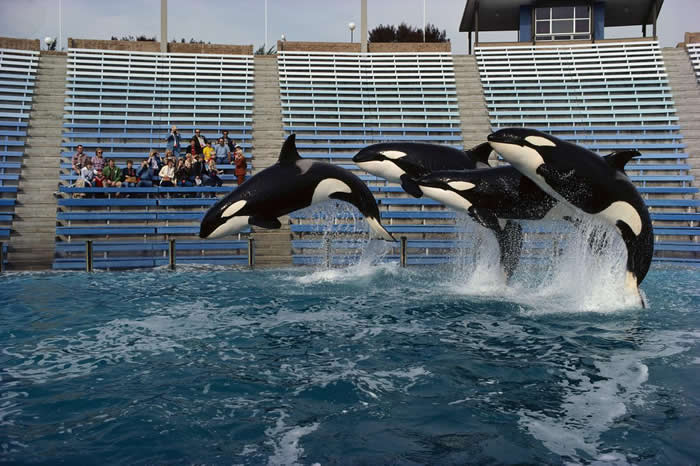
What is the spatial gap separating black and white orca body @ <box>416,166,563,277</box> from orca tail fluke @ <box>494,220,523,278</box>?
0.87ft

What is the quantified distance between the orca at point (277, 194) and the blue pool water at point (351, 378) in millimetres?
912

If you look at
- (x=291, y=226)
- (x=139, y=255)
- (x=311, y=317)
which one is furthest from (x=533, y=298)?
(x=139, y=255)

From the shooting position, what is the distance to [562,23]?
21141 mm

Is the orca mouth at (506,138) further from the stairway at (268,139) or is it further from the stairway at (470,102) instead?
the stairway at (470,102)

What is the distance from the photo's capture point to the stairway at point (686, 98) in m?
16.0

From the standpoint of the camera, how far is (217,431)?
3.37 m

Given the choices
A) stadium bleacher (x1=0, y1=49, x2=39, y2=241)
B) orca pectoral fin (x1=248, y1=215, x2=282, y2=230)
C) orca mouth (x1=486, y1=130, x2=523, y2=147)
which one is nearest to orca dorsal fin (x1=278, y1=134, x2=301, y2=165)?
orca pectoral fin (x1=248, y1=215, x2=282, y2=230)

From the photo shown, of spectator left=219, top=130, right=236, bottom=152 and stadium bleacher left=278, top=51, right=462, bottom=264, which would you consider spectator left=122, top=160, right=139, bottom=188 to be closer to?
spectator left=219, top=130, right=236, bottom=152

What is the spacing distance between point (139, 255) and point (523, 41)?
49.6ft

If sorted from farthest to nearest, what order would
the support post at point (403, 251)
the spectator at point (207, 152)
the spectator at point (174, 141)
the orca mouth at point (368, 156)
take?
the spectator at point (174, 141), the spectator at point (207, 152), the support post at point (403, 251), the orca mouth at point (368, 156)

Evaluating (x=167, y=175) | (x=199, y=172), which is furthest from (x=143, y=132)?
(x=199, y=172)

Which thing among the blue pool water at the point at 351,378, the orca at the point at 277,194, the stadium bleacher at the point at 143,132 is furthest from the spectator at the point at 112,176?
the orca at the point at 277,194

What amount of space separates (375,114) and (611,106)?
6.70 m

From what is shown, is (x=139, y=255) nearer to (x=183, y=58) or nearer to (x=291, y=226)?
(x=291, y=226)
